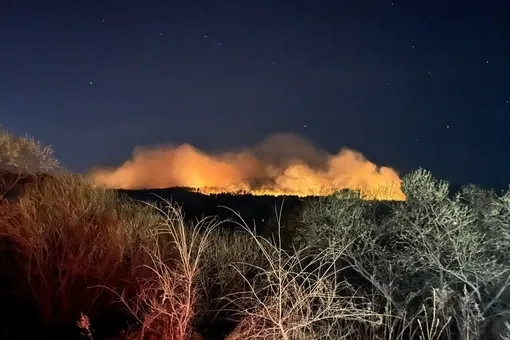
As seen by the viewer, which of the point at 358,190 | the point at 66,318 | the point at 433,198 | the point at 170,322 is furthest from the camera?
the point at 358,190

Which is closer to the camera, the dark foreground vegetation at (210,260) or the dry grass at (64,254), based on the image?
the dark foreground vegetation at (210,260)

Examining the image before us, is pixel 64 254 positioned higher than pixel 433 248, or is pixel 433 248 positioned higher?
pixel 433 248

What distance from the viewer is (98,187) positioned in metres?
22.2

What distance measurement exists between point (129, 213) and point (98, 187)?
5.10 feet

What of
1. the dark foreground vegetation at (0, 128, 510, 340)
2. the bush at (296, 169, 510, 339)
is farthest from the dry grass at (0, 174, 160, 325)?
the bush at (296, 169, 510, 339)

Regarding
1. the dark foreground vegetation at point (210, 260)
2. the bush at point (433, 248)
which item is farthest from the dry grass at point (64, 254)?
A: the bush at point (433, 248)

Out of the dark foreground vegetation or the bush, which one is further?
the bush

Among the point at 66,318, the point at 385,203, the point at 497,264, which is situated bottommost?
the point at 66,318

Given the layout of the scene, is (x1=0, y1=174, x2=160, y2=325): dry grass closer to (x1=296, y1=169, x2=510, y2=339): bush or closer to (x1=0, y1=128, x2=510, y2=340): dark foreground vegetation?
(x1=0, y1=128, x2=510, y2=340): dark foreground vegetation

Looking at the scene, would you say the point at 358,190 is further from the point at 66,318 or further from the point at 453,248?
the point at 66,318

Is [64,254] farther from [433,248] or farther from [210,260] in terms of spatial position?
[433,248]

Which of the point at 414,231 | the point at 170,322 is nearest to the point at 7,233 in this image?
the point at 170,322

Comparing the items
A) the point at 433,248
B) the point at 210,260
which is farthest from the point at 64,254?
the point at 433,248

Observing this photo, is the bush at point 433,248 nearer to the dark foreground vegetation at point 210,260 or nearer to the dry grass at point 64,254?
the dark foreground vegetation at point 210,260
